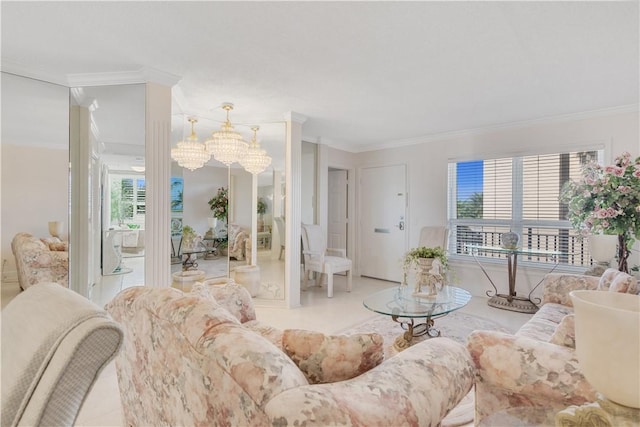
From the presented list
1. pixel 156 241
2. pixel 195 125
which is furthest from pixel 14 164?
pixel 195 125

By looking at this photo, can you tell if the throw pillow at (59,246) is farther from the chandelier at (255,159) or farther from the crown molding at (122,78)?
the chandelier at (255,159)

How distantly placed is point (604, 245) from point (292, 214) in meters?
3.28

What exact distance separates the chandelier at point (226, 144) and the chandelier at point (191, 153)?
165 millimetres

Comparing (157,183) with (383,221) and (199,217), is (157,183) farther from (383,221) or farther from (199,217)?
(383,221)

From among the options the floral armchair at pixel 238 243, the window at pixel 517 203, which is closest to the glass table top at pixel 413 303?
the window at pixel 517 203

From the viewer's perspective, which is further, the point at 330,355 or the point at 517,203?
the point at 517,203

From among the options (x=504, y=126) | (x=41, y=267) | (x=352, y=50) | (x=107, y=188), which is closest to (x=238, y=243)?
(x=107, y=188)

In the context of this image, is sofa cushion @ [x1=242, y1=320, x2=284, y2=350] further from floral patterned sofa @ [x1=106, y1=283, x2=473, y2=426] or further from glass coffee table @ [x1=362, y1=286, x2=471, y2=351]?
glass coffee table @ [x1=362, y1=286, x2=471, y2=351]

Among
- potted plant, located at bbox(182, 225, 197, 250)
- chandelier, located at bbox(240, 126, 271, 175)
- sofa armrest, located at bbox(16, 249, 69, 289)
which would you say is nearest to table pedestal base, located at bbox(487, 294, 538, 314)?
chandelier, located at bbox(240, 126, 271, 175)

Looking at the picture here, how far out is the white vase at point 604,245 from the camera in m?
3.00

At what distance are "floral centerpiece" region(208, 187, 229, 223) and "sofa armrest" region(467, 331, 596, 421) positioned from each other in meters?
3.45

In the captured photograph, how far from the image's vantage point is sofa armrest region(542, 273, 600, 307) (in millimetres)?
2625

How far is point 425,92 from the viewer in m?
3.13

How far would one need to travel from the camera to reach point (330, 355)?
1102 millimetres
